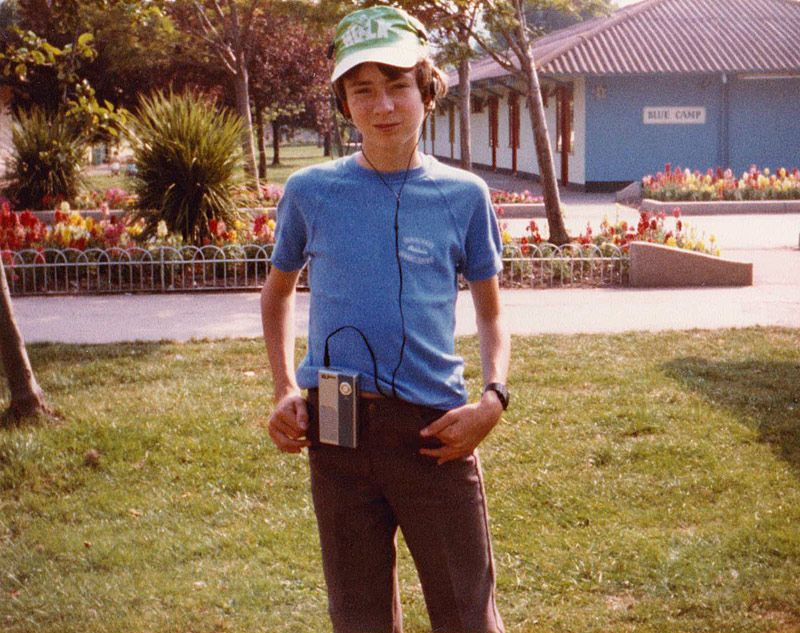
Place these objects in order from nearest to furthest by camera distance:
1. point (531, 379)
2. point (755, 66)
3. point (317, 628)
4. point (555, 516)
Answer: point (317, 628), point (555, 516), point (531, 379), point (755, 66)

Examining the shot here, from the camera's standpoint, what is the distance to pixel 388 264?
2.35 meters

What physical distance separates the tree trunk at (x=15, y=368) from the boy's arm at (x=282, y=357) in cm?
364

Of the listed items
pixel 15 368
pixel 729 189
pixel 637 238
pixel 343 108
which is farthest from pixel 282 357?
pixel 729 189

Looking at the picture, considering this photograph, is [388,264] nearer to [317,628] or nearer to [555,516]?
[317,628]

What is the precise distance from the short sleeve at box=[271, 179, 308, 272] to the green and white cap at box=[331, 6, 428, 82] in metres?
0.28

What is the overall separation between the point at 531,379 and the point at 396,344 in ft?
15.8

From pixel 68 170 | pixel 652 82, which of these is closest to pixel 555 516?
pixel 68 170

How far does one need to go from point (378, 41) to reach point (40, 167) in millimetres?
18001

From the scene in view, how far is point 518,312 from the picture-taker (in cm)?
992

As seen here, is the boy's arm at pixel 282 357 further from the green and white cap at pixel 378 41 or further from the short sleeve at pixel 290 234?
the green and white cap at pixel 378 41

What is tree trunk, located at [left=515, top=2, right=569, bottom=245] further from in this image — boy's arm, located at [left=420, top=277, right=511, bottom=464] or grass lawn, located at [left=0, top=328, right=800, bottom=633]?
boy's arm, located at [left=420, top=277, right=511, bottom=464]

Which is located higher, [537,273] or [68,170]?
[68,170]

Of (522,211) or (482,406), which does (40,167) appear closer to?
(522,211)

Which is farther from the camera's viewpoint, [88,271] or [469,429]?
[88,271]
